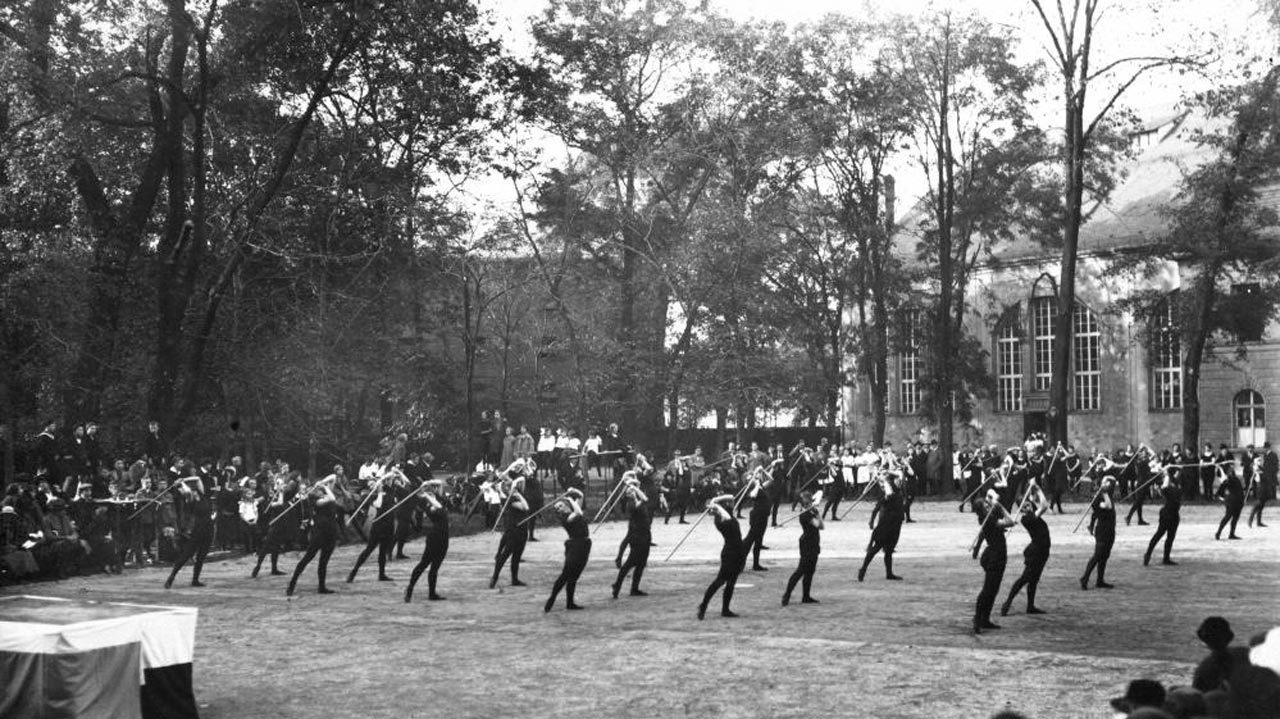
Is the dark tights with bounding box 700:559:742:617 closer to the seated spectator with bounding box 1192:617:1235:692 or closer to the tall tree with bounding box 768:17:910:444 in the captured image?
the seated spectator with bounding box 1192:617:1235:692

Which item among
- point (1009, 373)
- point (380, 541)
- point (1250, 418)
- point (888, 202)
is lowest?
point (380, 541)

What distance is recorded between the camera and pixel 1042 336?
6269cm

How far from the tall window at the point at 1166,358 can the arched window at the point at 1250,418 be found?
3.01 meters

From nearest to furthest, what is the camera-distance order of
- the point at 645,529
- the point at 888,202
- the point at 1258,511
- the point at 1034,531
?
1. the point at 1034,531
2. the point at 645,529
3. the point at 1258,511
4. the point at 888,202

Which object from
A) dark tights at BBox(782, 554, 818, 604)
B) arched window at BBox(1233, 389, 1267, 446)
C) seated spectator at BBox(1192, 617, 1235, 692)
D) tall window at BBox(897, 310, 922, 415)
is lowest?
dark tights at BBox(782, 554, 818, 604)

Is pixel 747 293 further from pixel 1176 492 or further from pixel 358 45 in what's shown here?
pixel 1176 492

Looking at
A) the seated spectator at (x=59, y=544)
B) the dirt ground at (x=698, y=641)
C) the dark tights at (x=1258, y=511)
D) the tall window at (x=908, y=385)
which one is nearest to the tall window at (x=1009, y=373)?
the tall window at (x=908, y=385)

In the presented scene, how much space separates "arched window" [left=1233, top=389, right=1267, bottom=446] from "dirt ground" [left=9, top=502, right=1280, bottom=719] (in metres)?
31.6

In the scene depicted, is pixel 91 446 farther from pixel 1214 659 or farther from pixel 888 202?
pixel 888 202

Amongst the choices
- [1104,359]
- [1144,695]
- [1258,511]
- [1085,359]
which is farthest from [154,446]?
[1085,359]

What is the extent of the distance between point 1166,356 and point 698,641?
45.9 metres

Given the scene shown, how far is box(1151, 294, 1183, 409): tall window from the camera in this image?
4572cm

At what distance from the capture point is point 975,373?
49.6 meters

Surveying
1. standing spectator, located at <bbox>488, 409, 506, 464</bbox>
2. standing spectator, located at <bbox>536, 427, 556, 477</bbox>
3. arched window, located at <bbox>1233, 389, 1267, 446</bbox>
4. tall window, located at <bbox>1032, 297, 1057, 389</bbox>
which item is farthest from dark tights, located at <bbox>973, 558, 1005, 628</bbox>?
tall window, located at <bbox>1032, 297, 1057, 389</bbox>
